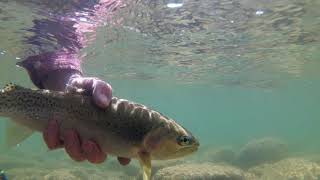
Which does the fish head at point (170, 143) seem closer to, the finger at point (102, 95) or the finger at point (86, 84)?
the finger at point (102, 95)

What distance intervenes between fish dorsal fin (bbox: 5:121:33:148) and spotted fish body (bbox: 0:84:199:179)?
1.44 feet

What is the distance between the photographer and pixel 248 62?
103ft

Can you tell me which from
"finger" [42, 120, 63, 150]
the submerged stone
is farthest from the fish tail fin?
the submerged stone

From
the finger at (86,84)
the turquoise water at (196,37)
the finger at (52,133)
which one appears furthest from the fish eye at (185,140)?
the turquoise water at (196,37)

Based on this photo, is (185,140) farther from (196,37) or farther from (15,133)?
(196,37)

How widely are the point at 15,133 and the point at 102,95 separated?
58.4 inches

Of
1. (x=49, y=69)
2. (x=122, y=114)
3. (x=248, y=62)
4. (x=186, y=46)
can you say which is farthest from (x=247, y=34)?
(x=122, y=114)

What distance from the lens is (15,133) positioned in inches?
193

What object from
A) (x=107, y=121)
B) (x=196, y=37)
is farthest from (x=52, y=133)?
(x=196, y=37)

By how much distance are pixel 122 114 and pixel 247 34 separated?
702 inches

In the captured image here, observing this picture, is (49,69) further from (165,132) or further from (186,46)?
(186,46)

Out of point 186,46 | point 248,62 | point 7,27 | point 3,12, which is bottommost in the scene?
point 248,62

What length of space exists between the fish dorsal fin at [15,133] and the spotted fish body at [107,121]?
44 cm

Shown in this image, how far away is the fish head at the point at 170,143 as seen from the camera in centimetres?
386
